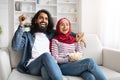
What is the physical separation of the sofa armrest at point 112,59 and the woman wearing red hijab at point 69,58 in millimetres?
353

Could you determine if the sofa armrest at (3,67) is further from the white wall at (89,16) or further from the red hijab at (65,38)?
the white wall at (89,16)

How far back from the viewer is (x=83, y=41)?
86.9 inches

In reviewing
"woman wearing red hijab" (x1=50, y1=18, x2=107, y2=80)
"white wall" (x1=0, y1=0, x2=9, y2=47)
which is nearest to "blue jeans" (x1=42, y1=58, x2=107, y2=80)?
"woman wearing red hijab" (x1=50, y1=18, x2=107, y2=80)

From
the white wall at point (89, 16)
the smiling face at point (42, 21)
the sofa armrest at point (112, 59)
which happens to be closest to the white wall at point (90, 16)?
the white wall at point (89, 16)

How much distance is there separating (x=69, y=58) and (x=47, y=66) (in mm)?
372

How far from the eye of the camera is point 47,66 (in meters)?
1.65

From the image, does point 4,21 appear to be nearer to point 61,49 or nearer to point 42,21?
point 42,21

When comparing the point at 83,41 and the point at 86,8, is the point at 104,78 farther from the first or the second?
the point at 86,8

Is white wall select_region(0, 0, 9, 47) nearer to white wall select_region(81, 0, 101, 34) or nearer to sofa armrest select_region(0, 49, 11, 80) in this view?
white wall select_region(81, 0, 101, 34)

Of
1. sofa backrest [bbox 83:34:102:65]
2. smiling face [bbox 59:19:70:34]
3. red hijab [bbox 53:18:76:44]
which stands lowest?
sofa backrest [bbox 83:34:102:65]

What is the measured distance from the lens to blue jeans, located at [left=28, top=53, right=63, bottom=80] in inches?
63.2

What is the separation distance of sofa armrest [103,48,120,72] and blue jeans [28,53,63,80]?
76cm

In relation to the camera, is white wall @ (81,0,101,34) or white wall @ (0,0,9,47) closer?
white wall @ (81,0,101,34)

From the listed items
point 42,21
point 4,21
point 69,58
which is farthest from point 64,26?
point 4,21
